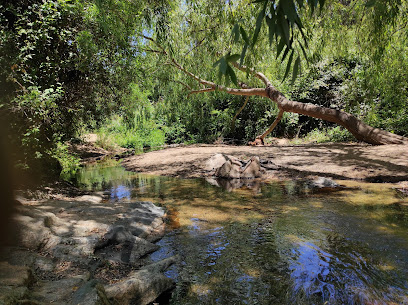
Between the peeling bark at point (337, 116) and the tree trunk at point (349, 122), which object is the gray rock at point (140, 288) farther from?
the tree trunk at point (349, 122)

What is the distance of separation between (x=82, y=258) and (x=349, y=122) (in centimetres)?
915

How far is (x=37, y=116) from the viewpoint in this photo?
4426 mm

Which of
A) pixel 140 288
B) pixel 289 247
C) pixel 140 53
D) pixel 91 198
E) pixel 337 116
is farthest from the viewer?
pixel 337 116

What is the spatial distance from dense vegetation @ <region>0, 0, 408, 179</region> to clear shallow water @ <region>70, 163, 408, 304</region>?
5.92 ft

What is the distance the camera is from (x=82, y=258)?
2643mm

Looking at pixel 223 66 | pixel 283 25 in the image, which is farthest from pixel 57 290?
pixel 283 25

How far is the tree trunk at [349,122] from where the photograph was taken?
827cm

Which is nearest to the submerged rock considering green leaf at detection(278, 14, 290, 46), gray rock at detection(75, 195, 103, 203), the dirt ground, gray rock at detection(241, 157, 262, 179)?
gray rock at detection(241, 157, 262, 179)

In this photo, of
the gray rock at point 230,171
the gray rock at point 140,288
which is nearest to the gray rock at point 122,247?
the gray rock at point 140,288

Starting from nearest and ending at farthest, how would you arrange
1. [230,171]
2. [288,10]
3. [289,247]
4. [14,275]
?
[288,10] → [14,275] → [289,247] → [230,171]

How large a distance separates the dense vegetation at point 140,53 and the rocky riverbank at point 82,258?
1.62 m

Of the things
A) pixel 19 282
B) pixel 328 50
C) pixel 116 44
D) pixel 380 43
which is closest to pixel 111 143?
pixel 116 44

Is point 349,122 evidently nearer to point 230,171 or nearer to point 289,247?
point 230,171

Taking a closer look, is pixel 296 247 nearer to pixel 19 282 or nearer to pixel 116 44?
pixel 19 282
